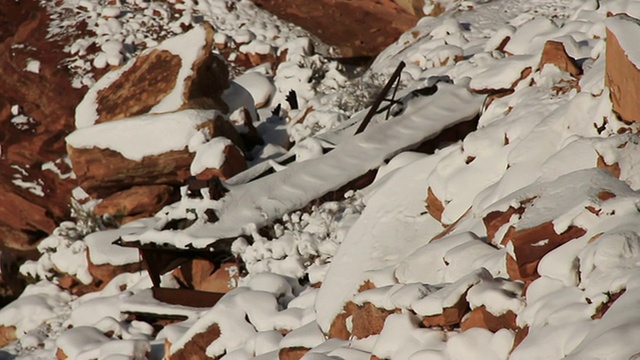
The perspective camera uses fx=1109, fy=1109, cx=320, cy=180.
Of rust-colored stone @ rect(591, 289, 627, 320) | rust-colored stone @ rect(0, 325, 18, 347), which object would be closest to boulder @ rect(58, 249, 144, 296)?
rust-colored stone @ rect(0, 325, 18, 347)

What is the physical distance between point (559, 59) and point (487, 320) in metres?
4.15

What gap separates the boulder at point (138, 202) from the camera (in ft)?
45.7

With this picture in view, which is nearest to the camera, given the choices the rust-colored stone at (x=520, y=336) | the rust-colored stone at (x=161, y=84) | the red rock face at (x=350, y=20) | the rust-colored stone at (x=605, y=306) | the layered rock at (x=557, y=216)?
the rust-colored stone at (x=605, y=306)

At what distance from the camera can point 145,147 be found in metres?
13.8

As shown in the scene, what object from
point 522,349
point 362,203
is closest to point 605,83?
point 522,349

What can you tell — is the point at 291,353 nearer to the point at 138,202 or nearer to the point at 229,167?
the point at 229,167

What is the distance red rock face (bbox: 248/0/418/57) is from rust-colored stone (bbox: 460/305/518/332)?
16252 millimetres

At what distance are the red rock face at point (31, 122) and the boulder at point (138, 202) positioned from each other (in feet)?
9.47

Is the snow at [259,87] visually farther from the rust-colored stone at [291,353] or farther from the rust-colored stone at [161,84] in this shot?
the rust-colored stone at [291,353]

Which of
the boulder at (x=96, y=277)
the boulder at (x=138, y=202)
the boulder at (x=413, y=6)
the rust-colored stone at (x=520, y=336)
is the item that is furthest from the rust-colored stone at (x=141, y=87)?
the rust-colored stone at (x=520, y=336)

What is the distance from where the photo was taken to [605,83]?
283 inches

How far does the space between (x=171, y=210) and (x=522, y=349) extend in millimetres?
7148

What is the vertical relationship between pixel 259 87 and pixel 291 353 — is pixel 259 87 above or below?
below

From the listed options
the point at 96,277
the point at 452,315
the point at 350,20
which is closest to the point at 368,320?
the point at 452,315
